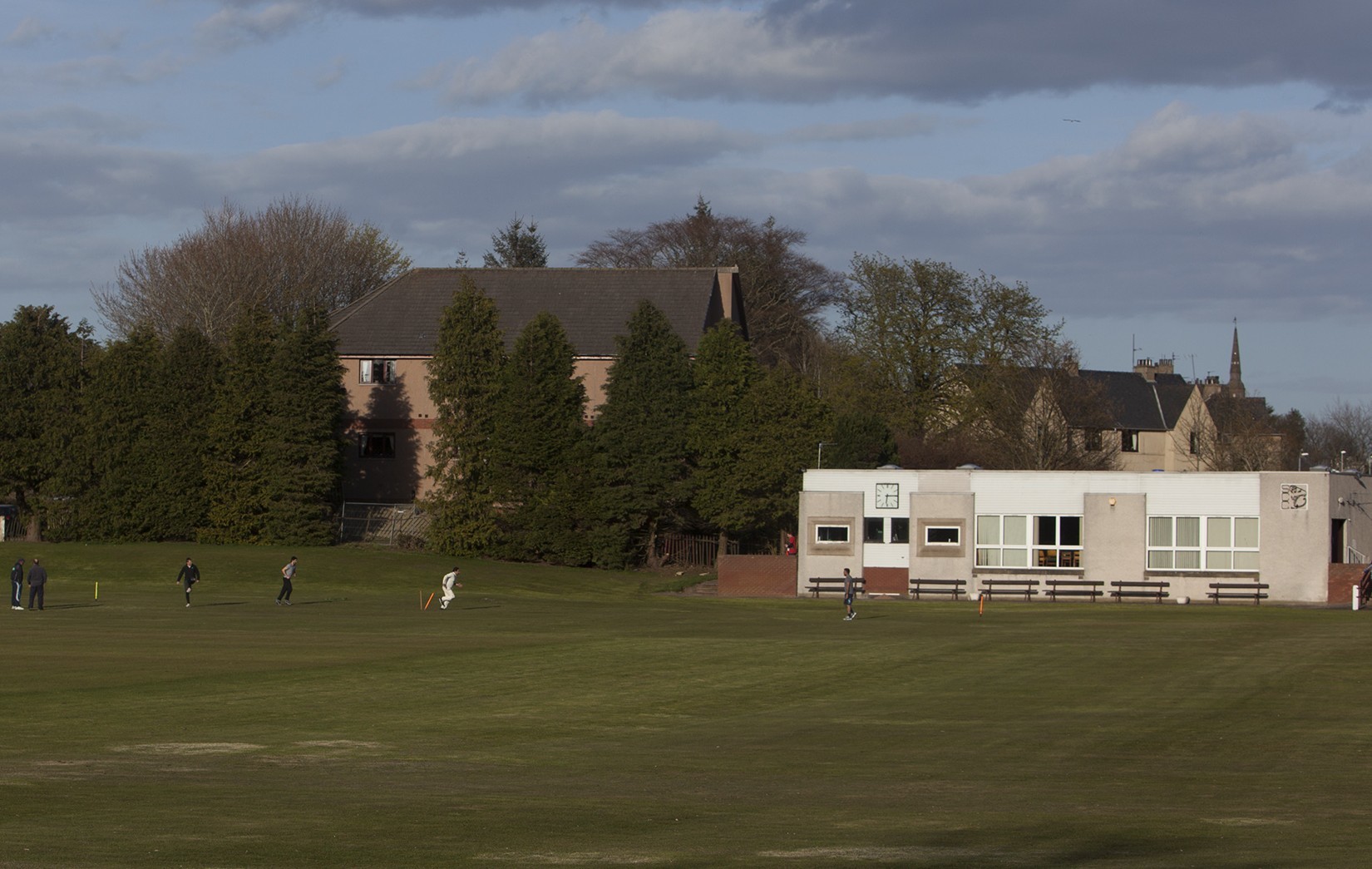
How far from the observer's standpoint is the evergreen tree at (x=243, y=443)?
65625 millimetres

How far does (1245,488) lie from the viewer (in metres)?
55.9

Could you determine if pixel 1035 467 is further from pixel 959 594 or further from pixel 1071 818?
pixel 1071 818

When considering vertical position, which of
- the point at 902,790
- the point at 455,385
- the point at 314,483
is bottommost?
the point at 902,790

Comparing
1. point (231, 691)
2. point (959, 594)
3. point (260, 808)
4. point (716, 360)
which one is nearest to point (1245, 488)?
point (959, 594)

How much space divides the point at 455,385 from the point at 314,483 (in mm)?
7459

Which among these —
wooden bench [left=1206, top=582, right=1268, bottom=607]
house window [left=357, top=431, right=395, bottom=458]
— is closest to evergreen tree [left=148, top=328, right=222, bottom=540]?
house window [left=357, top=431, right=395, bottom=458]

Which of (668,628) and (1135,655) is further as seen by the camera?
(668,628)

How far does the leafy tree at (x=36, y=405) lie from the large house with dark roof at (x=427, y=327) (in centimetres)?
1207

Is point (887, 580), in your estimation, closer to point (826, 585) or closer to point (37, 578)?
point (826, 585)

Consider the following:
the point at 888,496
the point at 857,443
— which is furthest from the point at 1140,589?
the point at 857,443

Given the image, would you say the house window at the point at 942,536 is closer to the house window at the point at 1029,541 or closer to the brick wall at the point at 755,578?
the house window at the point at 1029,541

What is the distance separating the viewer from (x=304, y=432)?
65.8m

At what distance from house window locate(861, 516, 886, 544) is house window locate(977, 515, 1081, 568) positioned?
11.9 feet

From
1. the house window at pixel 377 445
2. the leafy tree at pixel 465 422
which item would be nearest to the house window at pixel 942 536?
the leafy tree at pixel 465 422
